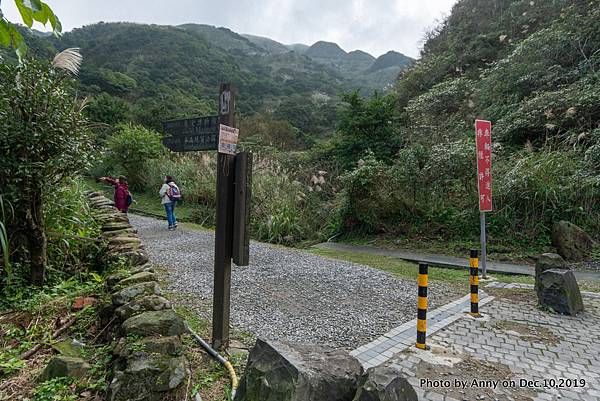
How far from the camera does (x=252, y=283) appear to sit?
4555 millimetres

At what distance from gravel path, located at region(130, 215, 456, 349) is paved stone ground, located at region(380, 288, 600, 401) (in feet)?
1.75

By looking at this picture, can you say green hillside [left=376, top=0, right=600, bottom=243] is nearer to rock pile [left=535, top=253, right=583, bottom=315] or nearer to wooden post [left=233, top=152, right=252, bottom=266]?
rock pile [left=535, top=253, right=583, bottom=315]

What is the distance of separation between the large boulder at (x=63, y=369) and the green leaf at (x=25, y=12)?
1854 millimetres

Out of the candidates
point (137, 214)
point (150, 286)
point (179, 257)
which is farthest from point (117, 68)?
point (150, 286)

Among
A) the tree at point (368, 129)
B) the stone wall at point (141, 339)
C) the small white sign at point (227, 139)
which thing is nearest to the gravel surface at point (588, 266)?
the small white sign at point (227, 139)

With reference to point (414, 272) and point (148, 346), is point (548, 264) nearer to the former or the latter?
point (414, 272)

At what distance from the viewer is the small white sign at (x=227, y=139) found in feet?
8.31

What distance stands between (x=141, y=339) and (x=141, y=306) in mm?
396

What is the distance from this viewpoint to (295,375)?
1722mm

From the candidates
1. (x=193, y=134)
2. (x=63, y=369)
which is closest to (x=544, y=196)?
(x=193, y=134)

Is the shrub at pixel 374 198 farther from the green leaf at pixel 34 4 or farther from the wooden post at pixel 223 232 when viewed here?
the green leaf at pixel 34 4

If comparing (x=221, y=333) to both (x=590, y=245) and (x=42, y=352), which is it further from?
(x=590, y=245)

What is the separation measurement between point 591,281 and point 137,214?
11303 millimetres

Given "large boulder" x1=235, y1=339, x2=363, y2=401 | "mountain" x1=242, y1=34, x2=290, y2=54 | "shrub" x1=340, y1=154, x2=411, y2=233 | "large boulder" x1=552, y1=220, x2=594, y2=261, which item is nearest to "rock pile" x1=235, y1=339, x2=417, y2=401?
"large boulder" x1=235, y1=339, x2=363, y2=401
